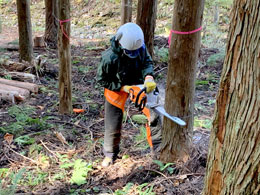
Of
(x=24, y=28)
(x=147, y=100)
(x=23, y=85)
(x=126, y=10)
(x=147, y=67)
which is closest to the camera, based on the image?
(x=147, y=100)

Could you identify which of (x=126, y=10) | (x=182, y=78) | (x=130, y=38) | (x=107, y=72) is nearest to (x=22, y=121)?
(x=107, y=72)

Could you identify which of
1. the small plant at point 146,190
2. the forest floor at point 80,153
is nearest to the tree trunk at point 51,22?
the forest floor at point 80,153

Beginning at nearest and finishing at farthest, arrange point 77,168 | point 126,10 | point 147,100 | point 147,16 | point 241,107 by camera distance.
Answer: point 241,107
point 147,100
point 77,168
point 147,16
point 126,10

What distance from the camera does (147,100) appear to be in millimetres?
3344

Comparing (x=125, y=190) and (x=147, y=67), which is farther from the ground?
(x=147, y=67)

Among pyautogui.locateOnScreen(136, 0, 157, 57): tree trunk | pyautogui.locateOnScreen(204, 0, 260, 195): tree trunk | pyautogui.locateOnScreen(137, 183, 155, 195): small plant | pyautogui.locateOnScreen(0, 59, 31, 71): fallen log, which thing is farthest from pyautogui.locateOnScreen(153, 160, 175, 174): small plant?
pyautogui.locateOnScreen(0, 59, 31, 71): fallen log

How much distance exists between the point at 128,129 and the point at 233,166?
11.7 feet

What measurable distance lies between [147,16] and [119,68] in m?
4.26

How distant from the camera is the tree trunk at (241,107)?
4.45ft

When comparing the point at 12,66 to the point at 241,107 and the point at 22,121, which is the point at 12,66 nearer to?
the point at 22,121

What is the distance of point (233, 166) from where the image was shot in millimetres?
1550

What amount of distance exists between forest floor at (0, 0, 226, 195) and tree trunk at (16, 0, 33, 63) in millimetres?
1954

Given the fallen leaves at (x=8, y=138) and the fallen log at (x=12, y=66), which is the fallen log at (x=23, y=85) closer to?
the fallen log at (x=12, y=66)

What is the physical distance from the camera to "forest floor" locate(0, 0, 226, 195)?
3256 mm
